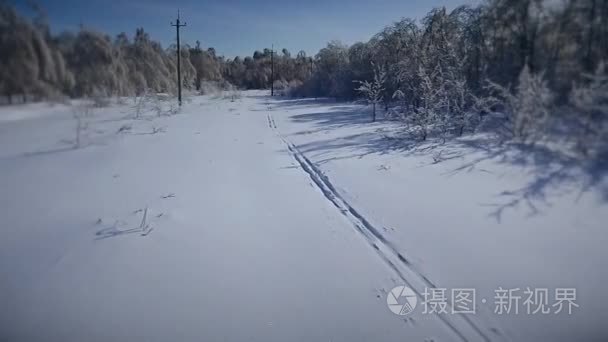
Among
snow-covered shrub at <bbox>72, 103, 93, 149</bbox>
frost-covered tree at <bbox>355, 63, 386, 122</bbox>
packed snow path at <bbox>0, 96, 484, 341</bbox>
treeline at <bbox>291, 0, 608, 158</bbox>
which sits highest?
frost-covered tree at <bbox>355, 63, 386, 122</bbox>

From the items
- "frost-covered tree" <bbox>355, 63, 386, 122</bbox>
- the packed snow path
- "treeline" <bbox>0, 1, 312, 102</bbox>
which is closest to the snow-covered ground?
the packed snow path

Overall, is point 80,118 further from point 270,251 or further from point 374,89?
point 374,89

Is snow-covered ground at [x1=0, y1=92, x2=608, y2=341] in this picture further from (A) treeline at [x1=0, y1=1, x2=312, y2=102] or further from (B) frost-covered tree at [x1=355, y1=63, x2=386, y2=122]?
(B) frost-covered tree at [x1=355, y1=63, x2=386, y2=122]

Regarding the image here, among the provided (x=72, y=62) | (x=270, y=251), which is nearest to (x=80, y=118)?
(x=72, y=62)

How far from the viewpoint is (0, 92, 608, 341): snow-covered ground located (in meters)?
1.93

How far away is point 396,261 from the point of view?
2.88m

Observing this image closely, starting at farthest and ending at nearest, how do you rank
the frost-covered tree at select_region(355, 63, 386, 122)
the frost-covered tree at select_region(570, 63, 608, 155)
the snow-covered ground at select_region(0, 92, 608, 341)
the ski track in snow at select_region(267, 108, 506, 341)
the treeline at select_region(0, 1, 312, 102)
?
the frost-covered tree at select_region(355, 63, 386, 122) → the ski track in snow at select_region(267, 108, 506, 341) → the snow-covered ground at select_region(0, 92, 608, 341) → the treeline at select_region(0, 1, 312, 102) → the frost-covered tree at select_region(570, 63, 608, 155)

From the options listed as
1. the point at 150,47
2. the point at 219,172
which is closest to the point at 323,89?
the point at 219,172

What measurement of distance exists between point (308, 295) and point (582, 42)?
2.53 meters

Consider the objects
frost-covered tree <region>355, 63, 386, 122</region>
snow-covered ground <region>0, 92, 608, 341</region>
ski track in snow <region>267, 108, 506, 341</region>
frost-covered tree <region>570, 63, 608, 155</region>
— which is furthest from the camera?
frost-covered tree <region>355, 63, 386, 122</region>

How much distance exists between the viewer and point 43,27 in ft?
5.98

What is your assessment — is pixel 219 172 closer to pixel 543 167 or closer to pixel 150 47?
pixel 150 47

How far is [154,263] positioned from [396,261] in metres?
2.37

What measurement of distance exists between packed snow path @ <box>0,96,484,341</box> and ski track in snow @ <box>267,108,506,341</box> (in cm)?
2
